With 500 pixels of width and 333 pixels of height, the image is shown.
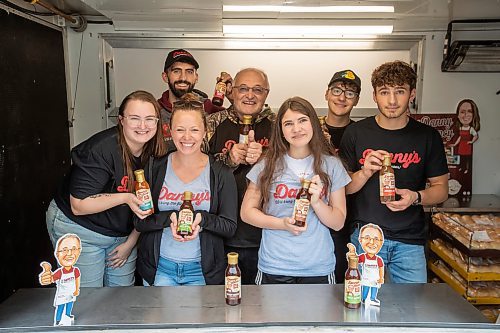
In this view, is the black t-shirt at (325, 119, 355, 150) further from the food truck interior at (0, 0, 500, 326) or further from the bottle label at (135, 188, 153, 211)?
the bottle label at (135, 188, 153, 211)

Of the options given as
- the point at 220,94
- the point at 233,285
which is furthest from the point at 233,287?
the point at 220,94

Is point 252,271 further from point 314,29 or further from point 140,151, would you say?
point 314,29

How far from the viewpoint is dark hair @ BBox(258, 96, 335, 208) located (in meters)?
2.05

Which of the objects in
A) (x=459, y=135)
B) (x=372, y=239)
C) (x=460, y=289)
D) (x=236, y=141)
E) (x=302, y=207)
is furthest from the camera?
(x=459, y=135)

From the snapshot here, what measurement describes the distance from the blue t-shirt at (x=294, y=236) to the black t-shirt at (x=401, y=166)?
0.29 metres

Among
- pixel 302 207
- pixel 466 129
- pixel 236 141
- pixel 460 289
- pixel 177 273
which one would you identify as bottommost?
pixel 460 289

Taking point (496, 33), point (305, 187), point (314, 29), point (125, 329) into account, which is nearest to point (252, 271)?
point (305, 187)

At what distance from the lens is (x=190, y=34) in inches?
144

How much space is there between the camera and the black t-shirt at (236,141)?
2.41m

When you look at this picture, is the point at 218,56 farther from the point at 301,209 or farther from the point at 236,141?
the point at 301,209

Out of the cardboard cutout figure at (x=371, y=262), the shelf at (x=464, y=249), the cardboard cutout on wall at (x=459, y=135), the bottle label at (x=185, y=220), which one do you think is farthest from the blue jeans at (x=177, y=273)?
the cardboard cutout on wall at (x=459, y=135)

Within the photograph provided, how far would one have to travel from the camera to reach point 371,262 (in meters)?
1.61

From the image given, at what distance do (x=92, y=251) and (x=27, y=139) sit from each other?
118 centimetres

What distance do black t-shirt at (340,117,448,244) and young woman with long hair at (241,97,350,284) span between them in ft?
0.93
